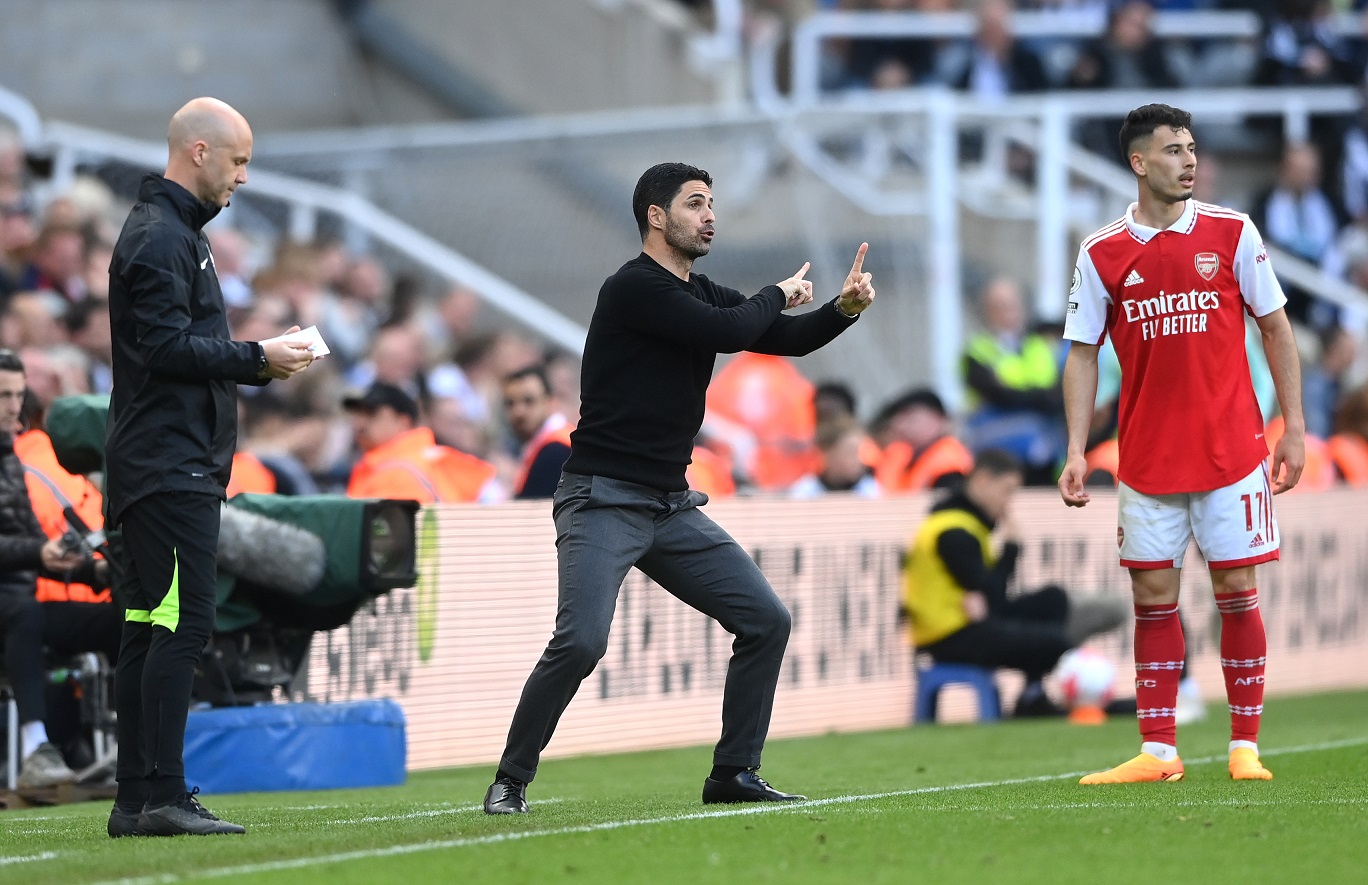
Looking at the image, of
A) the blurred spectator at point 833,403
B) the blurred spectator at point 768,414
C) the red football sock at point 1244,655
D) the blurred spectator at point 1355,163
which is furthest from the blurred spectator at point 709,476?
the blurred spectator at point 1355,163

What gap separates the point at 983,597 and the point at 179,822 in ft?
24.3

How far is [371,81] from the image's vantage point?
24.0 m

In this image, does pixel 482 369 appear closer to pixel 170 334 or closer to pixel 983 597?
pixel 983 597

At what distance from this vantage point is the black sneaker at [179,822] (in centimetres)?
741

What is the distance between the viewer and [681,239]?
7934mm

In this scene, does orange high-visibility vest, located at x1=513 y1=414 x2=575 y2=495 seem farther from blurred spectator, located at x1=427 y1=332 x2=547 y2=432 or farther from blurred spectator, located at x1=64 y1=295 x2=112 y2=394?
blurred spectator, located at x1=427 y1=332 x2=547 y2=432

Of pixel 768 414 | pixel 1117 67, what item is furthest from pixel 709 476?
pixel 1117 67

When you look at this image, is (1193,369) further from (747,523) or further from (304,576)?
(747,523)

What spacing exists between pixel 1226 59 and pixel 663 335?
626 inches

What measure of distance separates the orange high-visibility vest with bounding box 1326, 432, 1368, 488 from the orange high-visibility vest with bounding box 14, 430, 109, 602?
1072 centimetres

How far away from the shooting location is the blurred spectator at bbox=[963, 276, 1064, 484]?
16.0 meters

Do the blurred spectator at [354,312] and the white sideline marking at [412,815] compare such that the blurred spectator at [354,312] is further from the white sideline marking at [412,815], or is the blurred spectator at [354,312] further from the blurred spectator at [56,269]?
the white sideline marking at [412,815]

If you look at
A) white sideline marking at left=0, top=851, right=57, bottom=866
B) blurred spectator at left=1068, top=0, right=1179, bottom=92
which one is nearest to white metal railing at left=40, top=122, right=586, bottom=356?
blurred spectator at left=1068, top=0, right=1179, bottom=92

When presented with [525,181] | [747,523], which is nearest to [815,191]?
[525,181]
